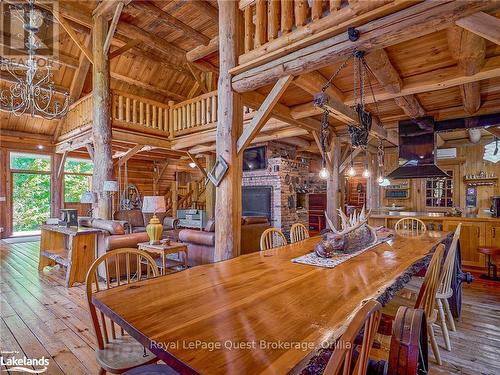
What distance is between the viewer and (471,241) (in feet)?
15.2

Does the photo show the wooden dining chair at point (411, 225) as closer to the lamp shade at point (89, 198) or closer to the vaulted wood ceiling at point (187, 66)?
the vaulted wood ceiling at point (187, 66)

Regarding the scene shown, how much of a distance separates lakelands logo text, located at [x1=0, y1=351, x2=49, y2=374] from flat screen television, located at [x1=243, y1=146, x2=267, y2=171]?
5.92m

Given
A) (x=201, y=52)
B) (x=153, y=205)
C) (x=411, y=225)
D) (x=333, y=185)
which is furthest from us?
(x=201, y=52)

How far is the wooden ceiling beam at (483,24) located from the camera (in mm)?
1840

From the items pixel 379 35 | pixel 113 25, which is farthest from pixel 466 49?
pixel 113 25

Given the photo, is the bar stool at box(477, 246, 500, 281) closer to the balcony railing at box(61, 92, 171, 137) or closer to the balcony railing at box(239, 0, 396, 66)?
the balcony railing at box(239, 0, 396, 66)

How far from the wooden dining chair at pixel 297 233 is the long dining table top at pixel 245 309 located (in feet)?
Answer: 4.27

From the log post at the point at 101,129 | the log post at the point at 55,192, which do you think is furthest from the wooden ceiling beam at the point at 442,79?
the log post at the point at 55,192

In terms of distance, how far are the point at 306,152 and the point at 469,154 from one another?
14.7 ft

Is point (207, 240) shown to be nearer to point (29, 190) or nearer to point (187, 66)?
point (187, 66)

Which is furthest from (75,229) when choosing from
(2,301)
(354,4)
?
(354,4)

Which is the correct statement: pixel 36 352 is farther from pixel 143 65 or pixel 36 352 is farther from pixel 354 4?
pixel 143 65

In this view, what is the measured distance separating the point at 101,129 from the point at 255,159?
3834 mm

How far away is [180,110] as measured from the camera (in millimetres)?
7047
